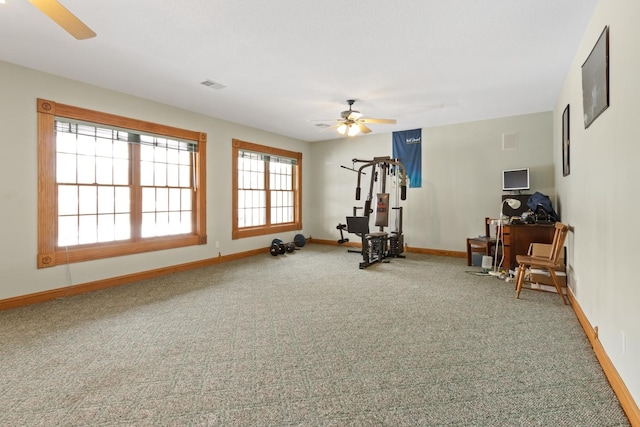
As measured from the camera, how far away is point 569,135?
3852mm

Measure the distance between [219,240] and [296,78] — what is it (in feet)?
11.7

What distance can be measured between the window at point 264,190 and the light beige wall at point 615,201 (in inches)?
221

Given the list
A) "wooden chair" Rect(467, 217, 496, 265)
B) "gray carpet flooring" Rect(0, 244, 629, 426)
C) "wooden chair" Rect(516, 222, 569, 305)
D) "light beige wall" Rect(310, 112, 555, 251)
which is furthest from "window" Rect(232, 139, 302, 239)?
"wooden chair" Rect(516, 222, 569, 305)

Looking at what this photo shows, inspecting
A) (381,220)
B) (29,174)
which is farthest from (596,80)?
(29,174)

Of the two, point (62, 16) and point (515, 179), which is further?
point (515, 179)

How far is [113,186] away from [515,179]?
6833 millimetres

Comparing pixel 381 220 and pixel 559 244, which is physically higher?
pixel 381 220

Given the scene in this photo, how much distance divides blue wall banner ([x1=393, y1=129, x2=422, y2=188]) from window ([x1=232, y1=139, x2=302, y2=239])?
8.73 feet

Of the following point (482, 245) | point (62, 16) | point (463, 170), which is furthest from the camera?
point (463, 170)

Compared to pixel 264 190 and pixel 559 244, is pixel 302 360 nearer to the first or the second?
pixel 559 244

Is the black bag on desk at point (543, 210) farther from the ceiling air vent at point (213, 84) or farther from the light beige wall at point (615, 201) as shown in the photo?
the ceiling air vent at point (213, 84)

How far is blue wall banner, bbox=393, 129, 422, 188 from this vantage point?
276 inches

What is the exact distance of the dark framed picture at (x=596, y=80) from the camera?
7.26 feet

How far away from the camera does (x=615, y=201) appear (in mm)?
2055
